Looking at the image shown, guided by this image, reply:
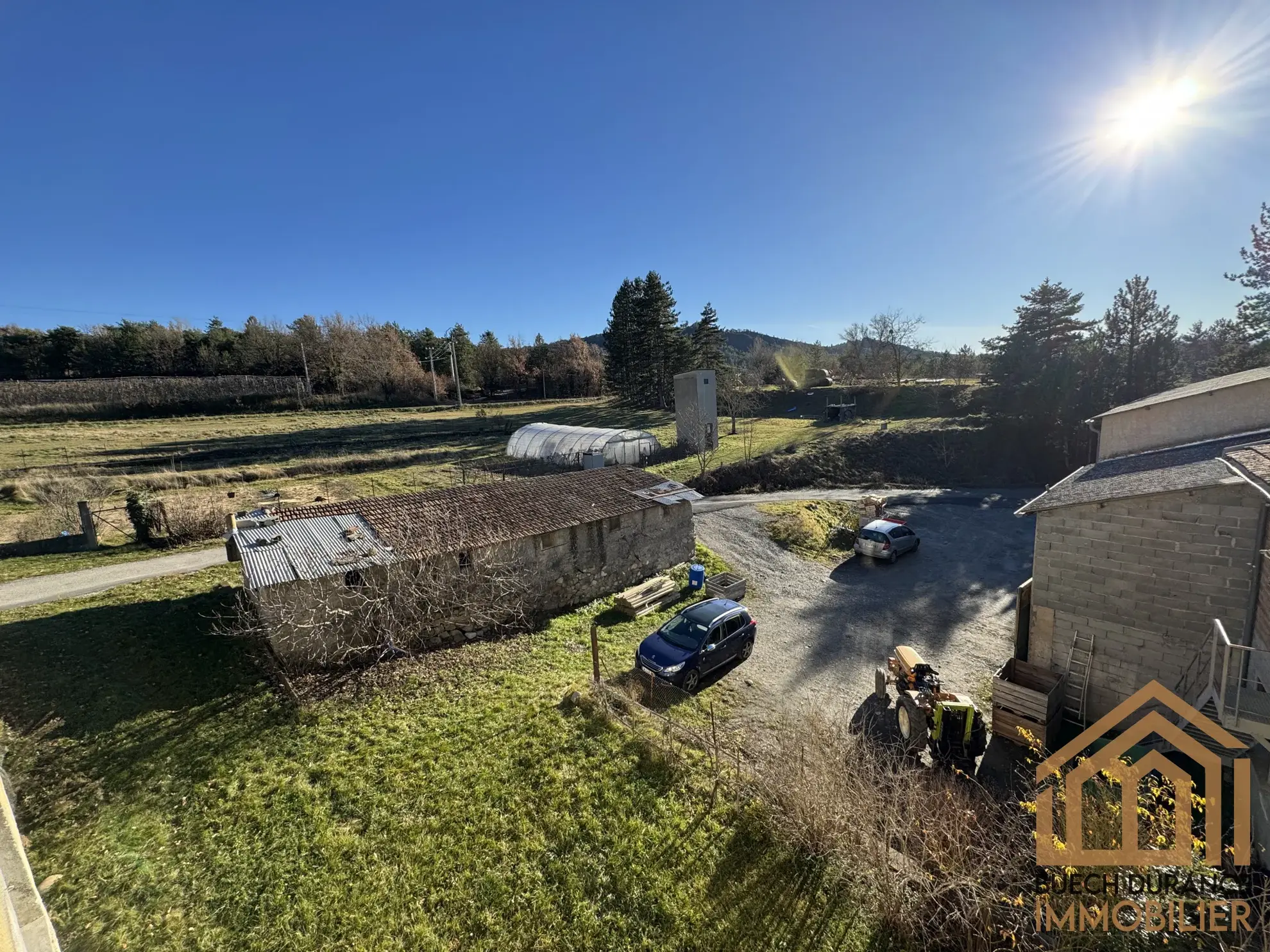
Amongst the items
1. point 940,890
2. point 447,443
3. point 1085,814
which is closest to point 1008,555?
point 1085,814

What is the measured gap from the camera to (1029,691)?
381 inches

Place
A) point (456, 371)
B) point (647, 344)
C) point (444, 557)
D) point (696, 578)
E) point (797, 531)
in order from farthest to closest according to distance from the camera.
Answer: point (456, 371) < point (647, 344) < point (797, 531) < point (696, 578) < point (444, 557)

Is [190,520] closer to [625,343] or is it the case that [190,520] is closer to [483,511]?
[483,511]

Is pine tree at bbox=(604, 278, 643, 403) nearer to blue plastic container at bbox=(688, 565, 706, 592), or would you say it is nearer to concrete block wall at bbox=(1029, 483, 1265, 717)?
blue plastic container at bbox=(688, 565, 706, 592)

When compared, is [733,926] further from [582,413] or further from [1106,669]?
[582,413]

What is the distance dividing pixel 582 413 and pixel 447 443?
18.5 meters

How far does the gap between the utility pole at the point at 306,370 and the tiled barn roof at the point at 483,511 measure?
5265 cm

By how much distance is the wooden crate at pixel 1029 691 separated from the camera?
966cm

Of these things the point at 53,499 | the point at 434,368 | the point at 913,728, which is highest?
the point at 434,368

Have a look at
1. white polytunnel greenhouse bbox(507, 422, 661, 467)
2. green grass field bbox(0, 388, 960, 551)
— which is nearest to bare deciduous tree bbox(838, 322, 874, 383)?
green grass field bbox(0, 388, 960, 551)

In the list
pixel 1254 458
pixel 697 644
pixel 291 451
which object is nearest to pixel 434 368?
pixel 291 451

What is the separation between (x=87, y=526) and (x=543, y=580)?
1658 cm


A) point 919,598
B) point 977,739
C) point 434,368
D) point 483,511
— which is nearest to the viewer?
point 977,739

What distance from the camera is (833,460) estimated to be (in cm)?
3209
